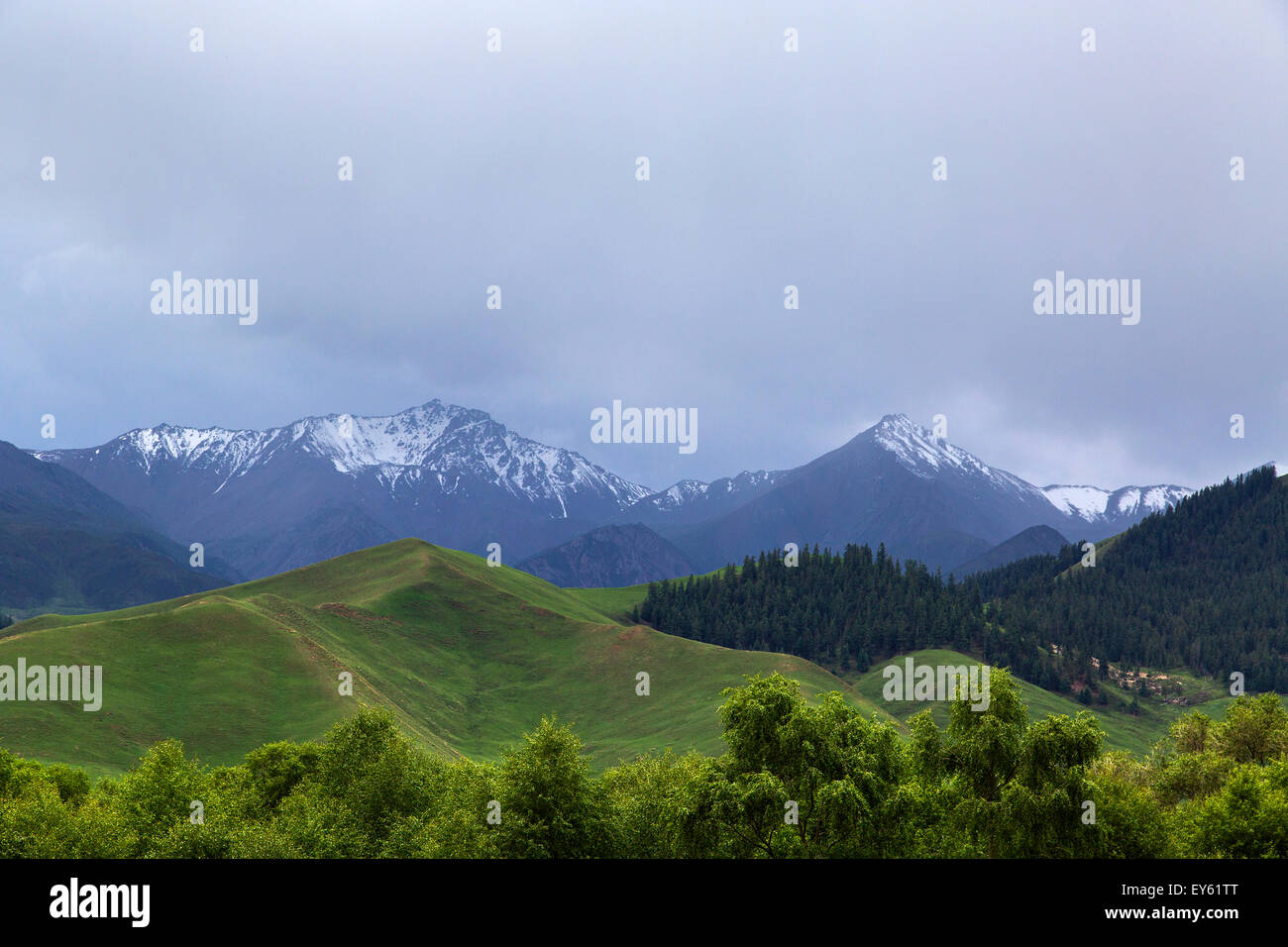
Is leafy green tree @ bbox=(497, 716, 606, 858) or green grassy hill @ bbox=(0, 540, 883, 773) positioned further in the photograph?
green grassy hill @ bbox=(0, 540, 883, 773)

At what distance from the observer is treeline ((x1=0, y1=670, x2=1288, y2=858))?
51.5 metres

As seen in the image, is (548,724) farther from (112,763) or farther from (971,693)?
(112,763)

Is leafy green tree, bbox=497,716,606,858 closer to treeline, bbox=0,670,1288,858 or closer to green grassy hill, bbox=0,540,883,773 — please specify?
treeline, bbox=0,670,1288,858

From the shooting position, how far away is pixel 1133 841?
54.6 meters

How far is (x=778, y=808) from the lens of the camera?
169ft
